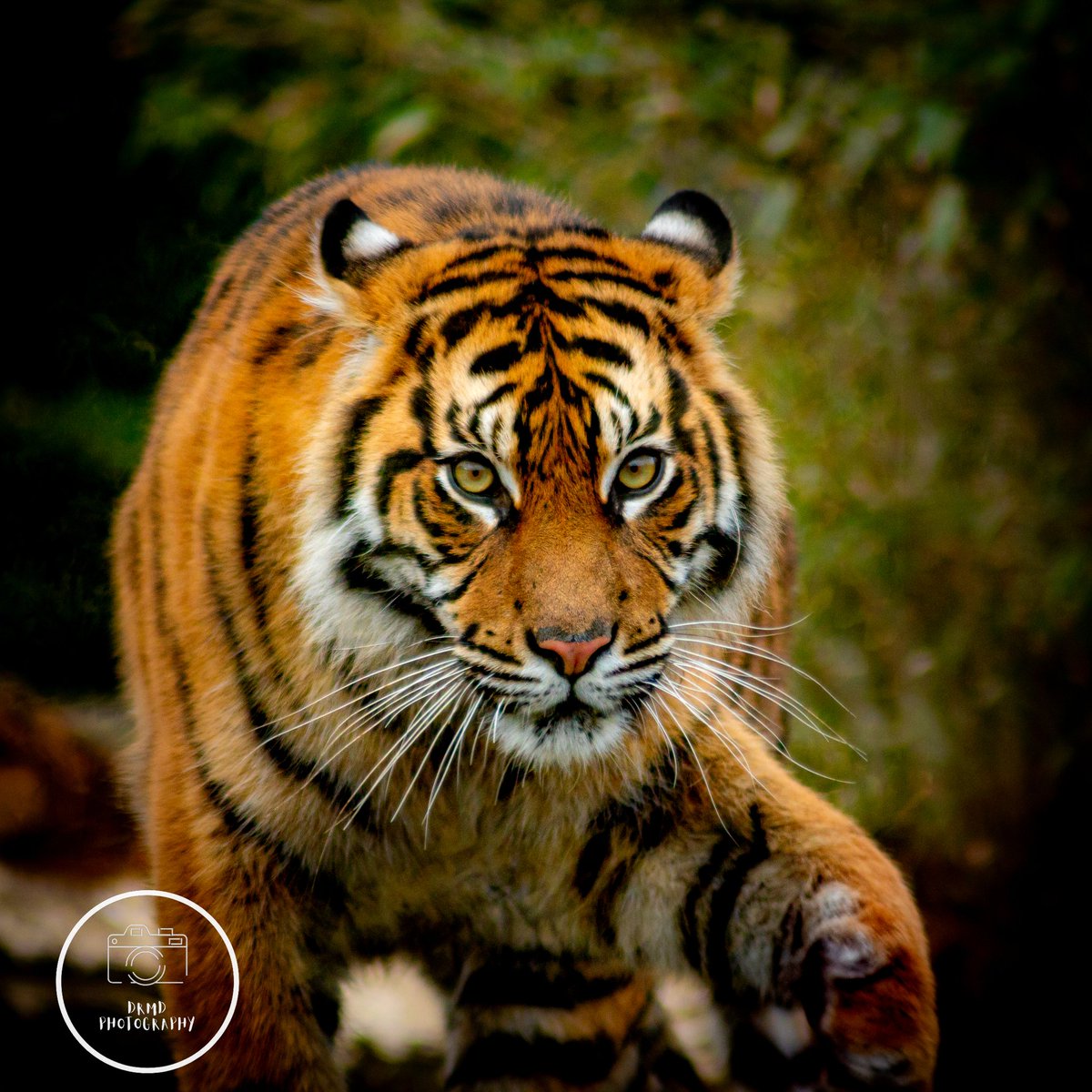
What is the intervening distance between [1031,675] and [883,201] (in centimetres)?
101

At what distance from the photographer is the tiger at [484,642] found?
111 cm

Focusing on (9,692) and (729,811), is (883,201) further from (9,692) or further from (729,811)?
(9,692)

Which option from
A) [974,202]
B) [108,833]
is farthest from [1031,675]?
[108,833]

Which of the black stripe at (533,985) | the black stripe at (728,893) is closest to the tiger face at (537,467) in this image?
the black stripe at (728,893)

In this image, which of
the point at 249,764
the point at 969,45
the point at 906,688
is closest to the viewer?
the point at 249,764

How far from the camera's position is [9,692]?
1758 millimetres

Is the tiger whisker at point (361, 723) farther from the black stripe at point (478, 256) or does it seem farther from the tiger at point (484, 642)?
the black stripe at point (478, 256)

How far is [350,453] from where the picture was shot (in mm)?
1162

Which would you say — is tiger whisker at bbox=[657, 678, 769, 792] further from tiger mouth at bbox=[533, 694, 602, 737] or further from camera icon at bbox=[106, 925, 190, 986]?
camera icon at bbox=[106, 925, 190, 986]

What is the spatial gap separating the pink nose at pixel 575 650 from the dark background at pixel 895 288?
3.75 ft

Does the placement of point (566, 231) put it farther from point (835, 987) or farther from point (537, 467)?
point (835, 987)

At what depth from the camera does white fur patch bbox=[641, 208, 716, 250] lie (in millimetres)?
1304

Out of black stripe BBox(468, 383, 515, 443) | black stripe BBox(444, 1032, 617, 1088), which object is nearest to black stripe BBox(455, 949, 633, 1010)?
black stripe BBox(444, 1032, 617, 1088)

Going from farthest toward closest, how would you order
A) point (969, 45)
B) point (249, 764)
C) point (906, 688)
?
point (906, 688)
point (969, 45)
point (249, 764)
